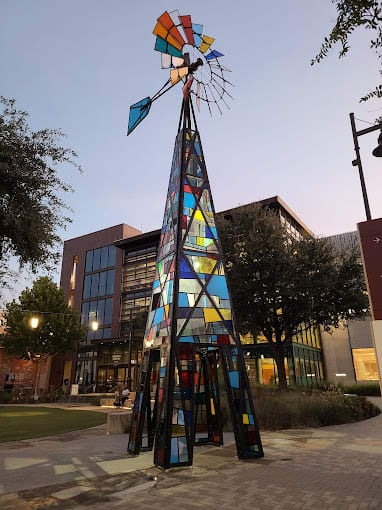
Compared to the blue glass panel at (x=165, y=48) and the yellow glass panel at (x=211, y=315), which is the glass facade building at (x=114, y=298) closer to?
the blue glass panel at (x=165, y=48)

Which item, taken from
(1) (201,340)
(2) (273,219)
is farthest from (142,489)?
(2) (273,219)

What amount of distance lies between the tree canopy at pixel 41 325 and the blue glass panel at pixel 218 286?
30.1 meters

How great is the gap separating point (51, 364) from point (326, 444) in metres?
43.9

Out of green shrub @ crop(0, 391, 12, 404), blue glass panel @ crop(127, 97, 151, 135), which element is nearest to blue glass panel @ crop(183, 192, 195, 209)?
blue glass panel @ crop(127, 97, 151, 135)

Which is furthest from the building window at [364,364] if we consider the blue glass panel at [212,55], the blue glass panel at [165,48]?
the blue glass panel at [165,48]

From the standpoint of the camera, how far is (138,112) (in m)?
11.2

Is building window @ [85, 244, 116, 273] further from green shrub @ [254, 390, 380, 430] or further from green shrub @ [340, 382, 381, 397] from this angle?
green shrub @ [254, 390, 380, 430]

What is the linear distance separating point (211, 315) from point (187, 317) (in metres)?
0.67

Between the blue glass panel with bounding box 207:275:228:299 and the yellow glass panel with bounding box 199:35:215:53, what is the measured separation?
6629 millimetres

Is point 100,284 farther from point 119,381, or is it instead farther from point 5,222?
point 5,222

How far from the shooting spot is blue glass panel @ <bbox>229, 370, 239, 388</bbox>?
8.80 meters

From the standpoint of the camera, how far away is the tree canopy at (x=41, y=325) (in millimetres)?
36312

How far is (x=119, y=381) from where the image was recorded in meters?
40.5

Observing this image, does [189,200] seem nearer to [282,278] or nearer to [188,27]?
[188,27]
